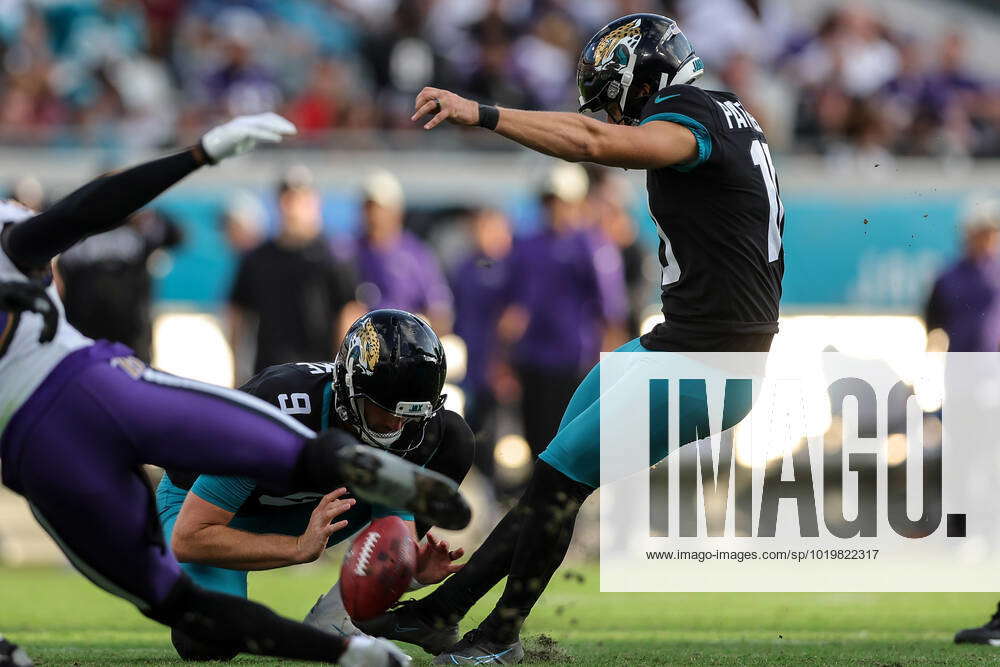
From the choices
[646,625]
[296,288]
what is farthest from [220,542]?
[296,288]

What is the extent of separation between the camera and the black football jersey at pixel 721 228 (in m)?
5.10

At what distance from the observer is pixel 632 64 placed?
5.28 metres

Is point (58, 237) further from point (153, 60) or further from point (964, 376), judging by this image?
point (153, 60)

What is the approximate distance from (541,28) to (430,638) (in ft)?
33.2

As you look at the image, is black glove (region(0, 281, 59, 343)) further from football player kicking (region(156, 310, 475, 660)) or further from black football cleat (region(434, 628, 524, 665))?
black football cleat (region(434, 628, 524, 665))

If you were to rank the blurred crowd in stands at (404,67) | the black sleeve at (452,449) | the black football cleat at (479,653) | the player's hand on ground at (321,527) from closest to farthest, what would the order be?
the player's hand on ground at (321,527), the black football cleat at (479,653), the black sleeve at (452,449), the blurred crowd in stands at (404,67)

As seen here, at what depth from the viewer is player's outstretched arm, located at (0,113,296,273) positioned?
4.02 m

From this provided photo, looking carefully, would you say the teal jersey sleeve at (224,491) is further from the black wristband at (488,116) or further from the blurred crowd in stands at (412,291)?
the blurred crowd in stands at (412,291)

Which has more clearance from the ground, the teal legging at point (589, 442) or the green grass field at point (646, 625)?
the teal legging at point (589, 442)

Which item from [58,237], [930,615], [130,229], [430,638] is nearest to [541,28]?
[130,229]

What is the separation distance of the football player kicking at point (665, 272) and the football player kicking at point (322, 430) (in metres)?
0.21

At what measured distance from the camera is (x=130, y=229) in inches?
404

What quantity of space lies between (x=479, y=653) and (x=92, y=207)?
80.8 inches

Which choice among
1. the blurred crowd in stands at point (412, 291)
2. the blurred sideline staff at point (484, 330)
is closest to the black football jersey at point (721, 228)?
the blurred crowd in stands at point (412, 291)
